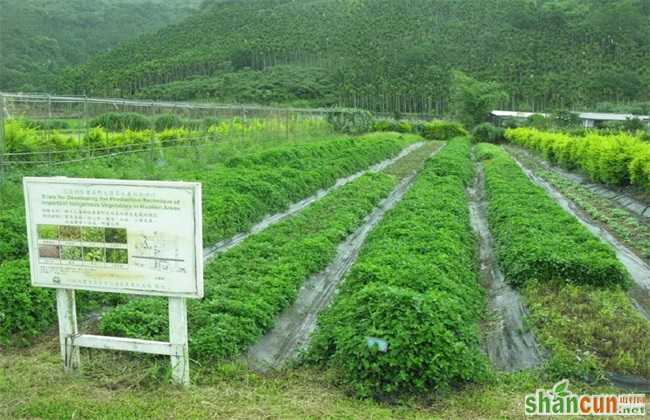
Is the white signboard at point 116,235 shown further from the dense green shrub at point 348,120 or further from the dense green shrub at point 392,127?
the dense green shrub at point 392,127

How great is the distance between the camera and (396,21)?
120 meters

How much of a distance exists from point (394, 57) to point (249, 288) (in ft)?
321

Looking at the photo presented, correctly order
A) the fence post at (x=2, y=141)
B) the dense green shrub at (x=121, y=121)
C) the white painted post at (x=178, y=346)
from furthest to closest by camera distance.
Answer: the dense green shrub at (x=121, y=121) < the fence post at (x=2, y=141) < the white painted post at (x=178, y=346)

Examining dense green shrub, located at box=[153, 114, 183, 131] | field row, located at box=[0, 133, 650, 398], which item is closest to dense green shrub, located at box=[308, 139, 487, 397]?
field row, located at box=[0, 133, 650, 398]

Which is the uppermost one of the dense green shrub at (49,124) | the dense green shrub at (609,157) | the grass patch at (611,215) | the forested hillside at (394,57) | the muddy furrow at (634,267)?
the forested hillside at (394,57)

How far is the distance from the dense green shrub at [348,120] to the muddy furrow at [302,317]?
107 feet

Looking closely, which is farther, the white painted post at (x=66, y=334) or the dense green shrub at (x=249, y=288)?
the dense green shrub at (x=249, y=288)

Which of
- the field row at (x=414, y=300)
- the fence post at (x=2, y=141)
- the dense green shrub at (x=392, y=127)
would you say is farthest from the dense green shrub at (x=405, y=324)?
the dense green shrub at (x=392, y=127)

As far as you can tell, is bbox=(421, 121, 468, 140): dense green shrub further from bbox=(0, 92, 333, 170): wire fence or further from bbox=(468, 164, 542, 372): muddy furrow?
bbox=(468, 164, 542, 372): muddy furrow

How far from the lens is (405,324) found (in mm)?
5195

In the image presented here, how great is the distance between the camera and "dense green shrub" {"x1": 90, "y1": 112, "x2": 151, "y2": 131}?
18.6 meters

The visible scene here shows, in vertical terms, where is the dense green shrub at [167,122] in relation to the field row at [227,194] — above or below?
above

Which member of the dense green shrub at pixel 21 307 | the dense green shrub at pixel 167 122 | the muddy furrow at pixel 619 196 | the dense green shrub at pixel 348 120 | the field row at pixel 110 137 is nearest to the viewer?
the dense green shrub at pixel 21 307

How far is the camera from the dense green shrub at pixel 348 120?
4325 cm
